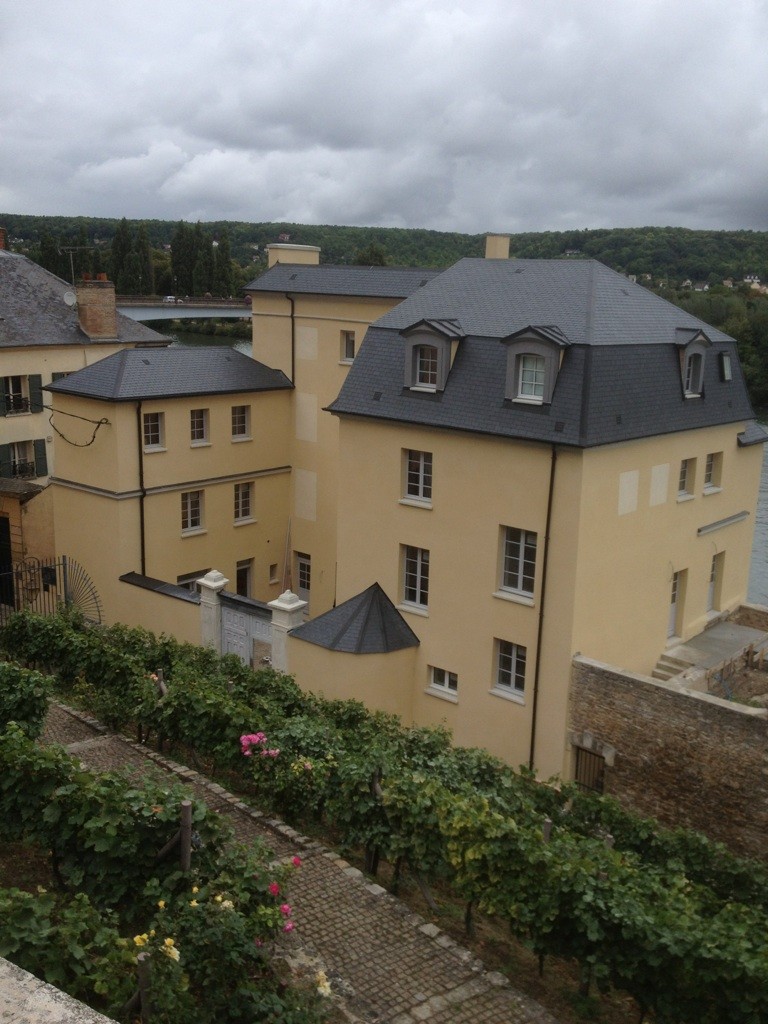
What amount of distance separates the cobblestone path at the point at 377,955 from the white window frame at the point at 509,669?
29.3 ft

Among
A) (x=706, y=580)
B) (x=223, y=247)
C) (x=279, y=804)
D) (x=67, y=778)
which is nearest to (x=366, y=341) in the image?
(x=706, y=580)

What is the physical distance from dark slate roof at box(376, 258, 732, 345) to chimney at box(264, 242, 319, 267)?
43.3ft

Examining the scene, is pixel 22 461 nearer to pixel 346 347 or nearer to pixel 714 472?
pixel 346 347

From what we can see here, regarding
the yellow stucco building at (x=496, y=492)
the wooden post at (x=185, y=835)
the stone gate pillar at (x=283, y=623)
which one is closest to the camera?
the wooden post at (x=185, y=835)

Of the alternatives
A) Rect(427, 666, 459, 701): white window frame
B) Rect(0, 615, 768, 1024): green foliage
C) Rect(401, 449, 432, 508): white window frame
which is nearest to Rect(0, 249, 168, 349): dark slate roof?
Rect(401, 449, 432, 508): white window frame

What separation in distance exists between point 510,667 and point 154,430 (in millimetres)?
12851

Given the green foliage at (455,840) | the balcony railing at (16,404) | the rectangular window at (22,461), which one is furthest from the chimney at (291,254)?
the green foliage at (455,840)

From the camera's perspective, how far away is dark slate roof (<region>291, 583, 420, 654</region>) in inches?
855

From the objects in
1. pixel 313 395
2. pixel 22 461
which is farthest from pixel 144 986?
pixel 22 461

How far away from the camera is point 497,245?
2820 centimetres

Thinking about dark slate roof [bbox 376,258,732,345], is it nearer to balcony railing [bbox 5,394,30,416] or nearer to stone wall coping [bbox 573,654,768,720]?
stone wall coping [bbox 573,654,768,720]

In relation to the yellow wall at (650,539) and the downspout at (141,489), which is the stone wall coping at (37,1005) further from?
the downspout at (141,489)

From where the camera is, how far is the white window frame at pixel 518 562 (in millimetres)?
20625

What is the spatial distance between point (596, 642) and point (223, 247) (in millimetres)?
75167
